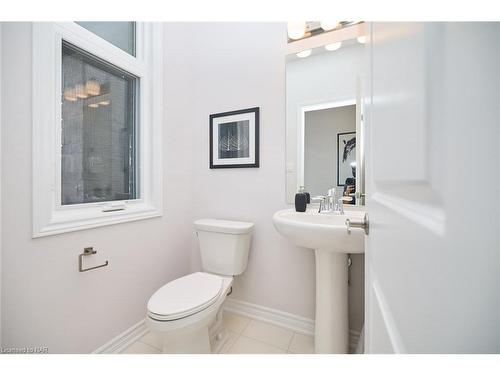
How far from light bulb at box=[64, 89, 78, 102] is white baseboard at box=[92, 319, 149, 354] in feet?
4.53

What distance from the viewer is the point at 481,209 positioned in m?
0.18

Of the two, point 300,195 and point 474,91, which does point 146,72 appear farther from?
point 474,91

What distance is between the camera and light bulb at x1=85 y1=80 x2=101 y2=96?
1255mm

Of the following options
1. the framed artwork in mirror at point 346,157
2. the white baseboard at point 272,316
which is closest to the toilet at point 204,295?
the white baseboard at point 272,316

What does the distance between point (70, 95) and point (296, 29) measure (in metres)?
1.41

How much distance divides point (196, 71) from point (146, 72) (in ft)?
1.45

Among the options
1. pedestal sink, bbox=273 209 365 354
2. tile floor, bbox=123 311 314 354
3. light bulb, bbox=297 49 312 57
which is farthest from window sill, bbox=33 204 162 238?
light bulb, bbox=297 49 312 57

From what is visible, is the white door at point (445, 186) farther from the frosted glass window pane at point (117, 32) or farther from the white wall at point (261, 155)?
the frosted glass window pane at point (117, 32)

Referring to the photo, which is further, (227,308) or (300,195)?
(227,308)

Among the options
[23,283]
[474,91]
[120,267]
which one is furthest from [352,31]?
[23,283]

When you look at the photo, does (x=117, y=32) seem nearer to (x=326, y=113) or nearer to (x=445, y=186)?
(x=326, y=113)

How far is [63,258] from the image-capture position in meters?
1.07

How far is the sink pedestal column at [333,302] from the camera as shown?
Answer: 118 cm

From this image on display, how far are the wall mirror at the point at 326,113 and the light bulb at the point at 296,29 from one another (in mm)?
32
